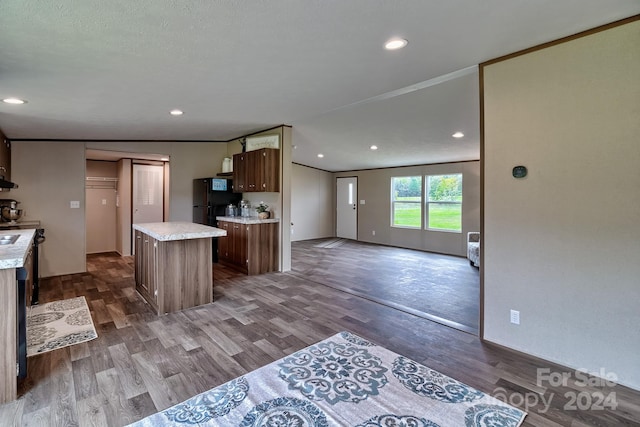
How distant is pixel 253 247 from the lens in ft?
16.5

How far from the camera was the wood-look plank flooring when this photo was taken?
140 inches

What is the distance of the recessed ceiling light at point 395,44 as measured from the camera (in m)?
2.26

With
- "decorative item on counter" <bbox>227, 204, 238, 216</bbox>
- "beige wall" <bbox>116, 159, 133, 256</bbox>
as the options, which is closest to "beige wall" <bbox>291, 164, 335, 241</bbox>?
"decorative item on counter" <bbox>227, 204, 238, 216</bbox>

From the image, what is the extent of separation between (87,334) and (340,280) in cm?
317

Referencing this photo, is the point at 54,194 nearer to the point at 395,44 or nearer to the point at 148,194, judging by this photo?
the point at 148,194

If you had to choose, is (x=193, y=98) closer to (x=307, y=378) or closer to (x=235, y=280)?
(x=235, y=280)

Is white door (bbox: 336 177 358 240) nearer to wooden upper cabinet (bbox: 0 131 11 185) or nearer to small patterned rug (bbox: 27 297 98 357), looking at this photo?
small patterned rug (bbox: 27 297 98 357)

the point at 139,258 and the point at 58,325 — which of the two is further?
the point at 139,258

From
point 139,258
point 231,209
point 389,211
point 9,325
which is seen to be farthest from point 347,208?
point 9,325

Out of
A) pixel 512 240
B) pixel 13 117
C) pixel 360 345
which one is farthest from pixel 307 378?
pixel 13 117

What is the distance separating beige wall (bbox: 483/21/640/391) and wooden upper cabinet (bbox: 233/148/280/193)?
3.30 metres

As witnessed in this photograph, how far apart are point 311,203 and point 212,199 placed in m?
3.89

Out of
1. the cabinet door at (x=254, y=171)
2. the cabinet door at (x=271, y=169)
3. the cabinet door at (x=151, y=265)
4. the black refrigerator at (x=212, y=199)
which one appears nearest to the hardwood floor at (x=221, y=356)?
the cabinet door at (x=151, y=265)

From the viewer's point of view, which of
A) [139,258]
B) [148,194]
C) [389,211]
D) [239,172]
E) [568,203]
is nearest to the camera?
[568,203]
